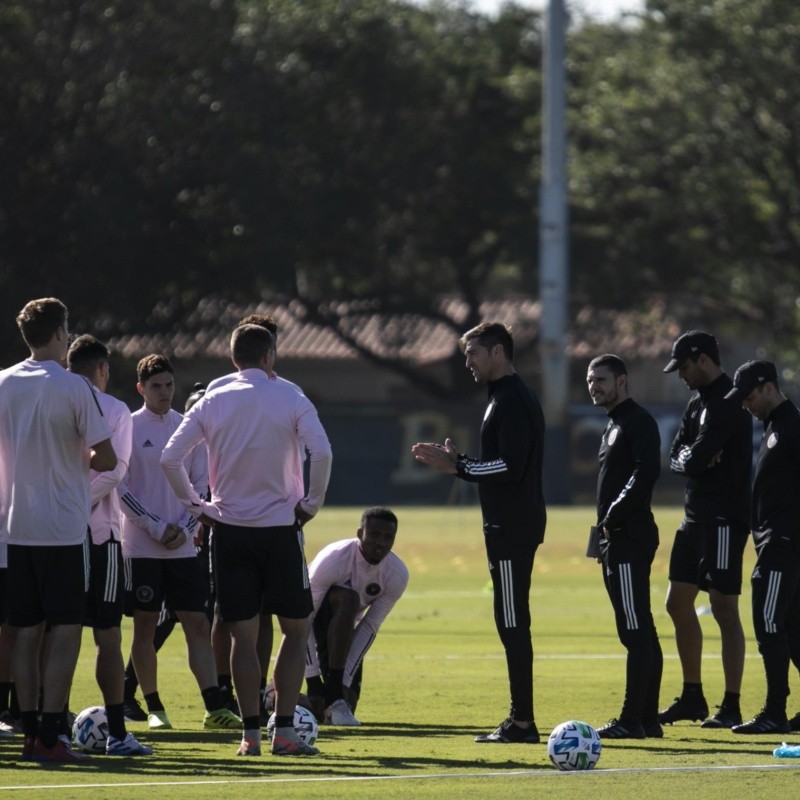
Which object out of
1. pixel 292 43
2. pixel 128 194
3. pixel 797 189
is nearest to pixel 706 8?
pixel 797 189

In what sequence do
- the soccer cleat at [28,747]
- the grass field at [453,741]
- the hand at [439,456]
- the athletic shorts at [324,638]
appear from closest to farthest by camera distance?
the grass field at [453,741] < the soccer cleat at [28,747] < the hand at [439,456] < the athletic shorts at [324,638]

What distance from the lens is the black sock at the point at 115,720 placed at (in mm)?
9367

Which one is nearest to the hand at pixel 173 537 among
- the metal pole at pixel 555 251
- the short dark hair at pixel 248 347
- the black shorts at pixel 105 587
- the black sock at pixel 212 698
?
the black sock at pixel 212 698

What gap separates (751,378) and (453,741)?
2723 millimetres

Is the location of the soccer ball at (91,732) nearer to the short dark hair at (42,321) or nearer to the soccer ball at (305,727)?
the soccer ball at (305,727)

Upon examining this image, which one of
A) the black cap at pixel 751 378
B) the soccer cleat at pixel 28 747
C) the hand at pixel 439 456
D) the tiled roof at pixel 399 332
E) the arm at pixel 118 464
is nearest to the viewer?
the soccer cleat at pixel 28 747

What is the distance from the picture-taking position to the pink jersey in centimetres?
930

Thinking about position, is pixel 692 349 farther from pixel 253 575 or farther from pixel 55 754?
pixel 55 754

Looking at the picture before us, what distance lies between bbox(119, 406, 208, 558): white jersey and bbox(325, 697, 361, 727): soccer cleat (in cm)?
127

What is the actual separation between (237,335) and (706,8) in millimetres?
42631

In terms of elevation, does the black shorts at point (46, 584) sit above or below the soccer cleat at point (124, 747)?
above

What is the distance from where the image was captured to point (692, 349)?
35.6ft

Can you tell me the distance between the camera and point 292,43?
171 feet

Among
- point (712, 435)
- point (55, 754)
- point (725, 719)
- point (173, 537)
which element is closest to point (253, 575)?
point (55, 754)
